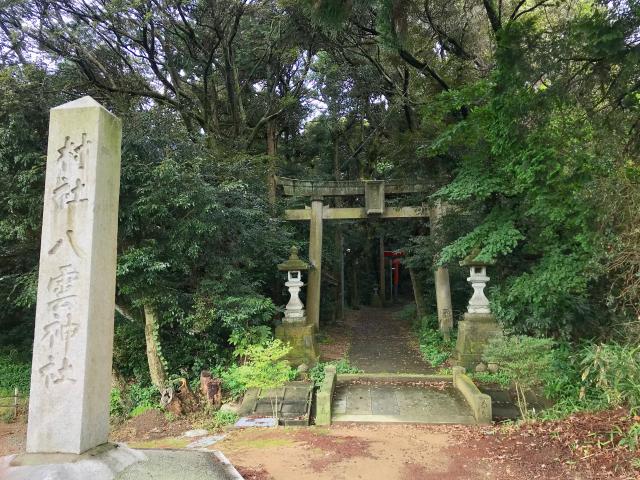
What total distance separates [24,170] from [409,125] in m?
10.2

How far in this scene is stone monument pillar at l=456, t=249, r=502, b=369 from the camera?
916 cm

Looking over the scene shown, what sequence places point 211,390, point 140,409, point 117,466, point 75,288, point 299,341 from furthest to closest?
point 299,341, point 140,409, point 211,390, point 75,288, point 117,466

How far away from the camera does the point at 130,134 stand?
8.15 meters

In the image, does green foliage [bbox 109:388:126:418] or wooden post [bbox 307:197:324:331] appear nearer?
green foliage [bbox 109:388:126:418]

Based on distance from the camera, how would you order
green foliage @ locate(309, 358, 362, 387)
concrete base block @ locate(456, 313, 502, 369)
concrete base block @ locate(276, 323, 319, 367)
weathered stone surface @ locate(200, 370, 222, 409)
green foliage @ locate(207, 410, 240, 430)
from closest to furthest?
green foliage @ locate(207, 410, 240, 430) < weathered stone surface @ locate(200, 370, 222, 409) < green foliage @ locate(309, 358, 362, 387) < concrete base block @ locate(456, 313, 502, 369) < concrete base block @ locate(276, 323, 319, 367)

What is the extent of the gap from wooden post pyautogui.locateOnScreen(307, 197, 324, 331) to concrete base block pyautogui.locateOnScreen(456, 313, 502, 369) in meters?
4.97

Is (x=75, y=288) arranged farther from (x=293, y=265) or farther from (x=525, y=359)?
(x=293, y=265)

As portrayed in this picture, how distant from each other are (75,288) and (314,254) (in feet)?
32.6

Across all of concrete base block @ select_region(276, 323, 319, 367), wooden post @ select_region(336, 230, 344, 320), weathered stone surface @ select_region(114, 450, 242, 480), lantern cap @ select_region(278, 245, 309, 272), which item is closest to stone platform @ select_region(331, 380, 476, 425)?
concrete base block @ select_region(276, 323, 319, 367)

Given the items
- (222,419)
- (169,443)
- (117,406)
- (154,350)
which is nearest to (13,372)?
(117,406)

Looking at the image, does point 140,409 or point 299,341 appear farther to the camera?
point 299,341

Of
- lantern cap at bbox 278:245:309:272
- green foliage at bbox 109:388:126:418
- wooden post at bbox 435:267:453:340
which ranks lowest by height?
green foliage at bbox 109:388:126:418

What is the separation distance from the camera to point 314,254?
13.2m

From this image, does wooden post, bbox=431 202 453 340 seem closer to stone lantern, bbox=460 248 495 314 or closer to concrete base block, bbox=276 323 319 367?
stone lantern, bbox=460 248 495 314
